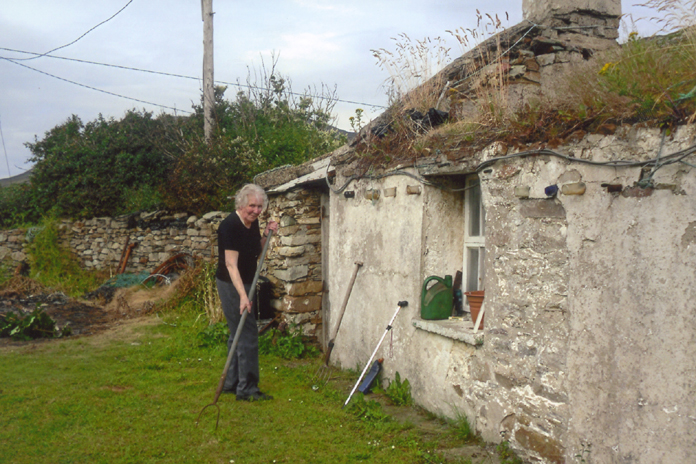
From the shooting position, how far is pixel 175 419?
4.54m

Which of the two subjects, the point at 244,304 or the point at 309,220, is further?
the point at 309,220

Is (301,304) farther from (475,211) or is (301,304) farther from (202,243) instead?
(202,243)

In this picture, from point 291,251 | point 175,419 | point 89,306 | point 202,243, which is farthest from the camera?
point 202,243

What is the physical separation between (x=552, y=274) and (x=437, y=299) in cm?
140

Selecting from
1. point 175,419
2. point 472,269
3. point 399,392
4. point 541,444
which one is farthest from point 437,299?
point 175,419

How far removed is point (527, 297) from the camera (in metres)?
3.59

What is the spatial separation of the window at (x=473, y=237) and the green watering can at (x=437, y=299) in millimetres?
177

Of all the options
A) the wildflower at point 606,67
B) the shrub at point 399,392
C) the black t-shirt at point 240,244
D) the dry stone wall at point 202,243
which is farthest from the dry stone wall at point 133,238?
the wildflower at point 606,67

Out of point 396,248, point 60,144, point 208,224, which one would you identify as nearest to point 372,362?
point 396,248

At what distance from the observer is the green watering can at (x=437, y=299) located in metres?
4.68

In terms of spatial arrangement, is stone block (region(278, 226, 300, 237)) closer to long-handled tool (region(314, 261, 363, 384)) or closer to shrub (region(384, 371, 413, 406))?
long-handled tool (region(314, 261, 363, 384))

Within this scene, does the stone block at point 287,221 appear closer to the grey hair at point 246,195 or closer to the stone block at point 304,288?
the stone block at point 304,288

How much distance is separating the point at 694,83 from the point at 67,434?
4.87 meters

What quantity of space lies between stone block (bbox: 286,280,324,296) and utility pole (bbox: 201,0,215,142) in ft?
21.4
